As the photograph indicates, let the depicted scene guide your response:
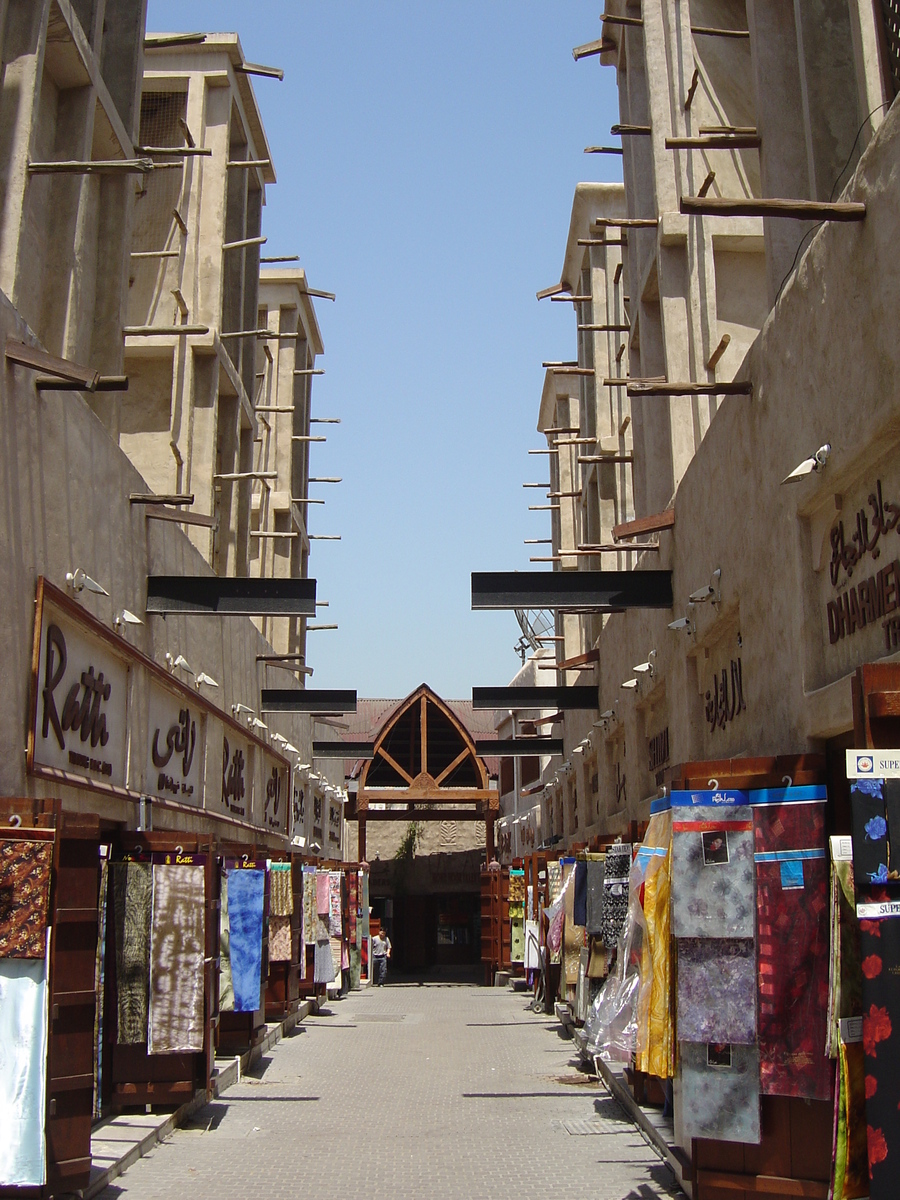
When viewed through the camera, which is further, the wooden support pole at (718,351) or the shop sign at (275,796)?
the shop sign at (275,796)

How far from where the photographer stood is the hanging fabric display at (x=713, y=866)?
6129 millimetres

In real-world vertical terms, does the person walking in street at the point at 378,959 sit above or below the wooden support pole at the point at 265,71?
below

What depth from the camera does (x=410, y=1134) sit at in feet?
31.1

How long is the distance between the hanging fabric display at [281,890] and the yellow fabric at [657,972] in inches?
305

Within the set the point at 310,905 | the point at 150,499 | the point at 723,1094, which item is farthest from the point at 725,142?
the point at 310,905

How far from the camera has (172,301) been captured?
53.4 feet

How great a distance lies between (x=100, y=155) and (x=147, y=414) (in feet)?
14.0

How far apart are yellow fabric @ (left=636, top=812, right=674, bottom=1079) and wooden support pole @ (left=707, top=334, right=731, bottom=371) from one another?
544 centimetres

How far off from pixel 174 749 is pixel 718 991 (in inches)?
291

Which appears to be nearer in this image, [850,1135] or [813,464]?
[850,1135]

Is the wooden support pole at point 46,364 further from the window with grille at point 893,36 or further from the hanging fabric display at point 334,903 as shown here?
the hanging fabric display at point 334,903

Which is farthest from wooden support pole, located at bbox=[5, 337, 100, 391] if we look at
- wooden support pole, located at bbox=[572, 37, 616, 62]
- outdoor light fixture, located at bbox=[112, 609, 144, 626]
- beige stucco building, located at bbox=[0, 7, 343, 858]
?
wooden support pole, located at bbox=[572, 37, 616, 62]

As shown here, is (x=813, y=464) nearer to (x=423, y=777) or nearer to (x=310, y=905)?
(x=310, y=905)

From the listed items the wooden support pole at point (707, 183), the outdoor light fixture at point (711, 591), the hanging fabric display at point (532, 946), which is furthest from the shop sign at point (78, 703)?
the hanging fabric display at point (532, 946)
